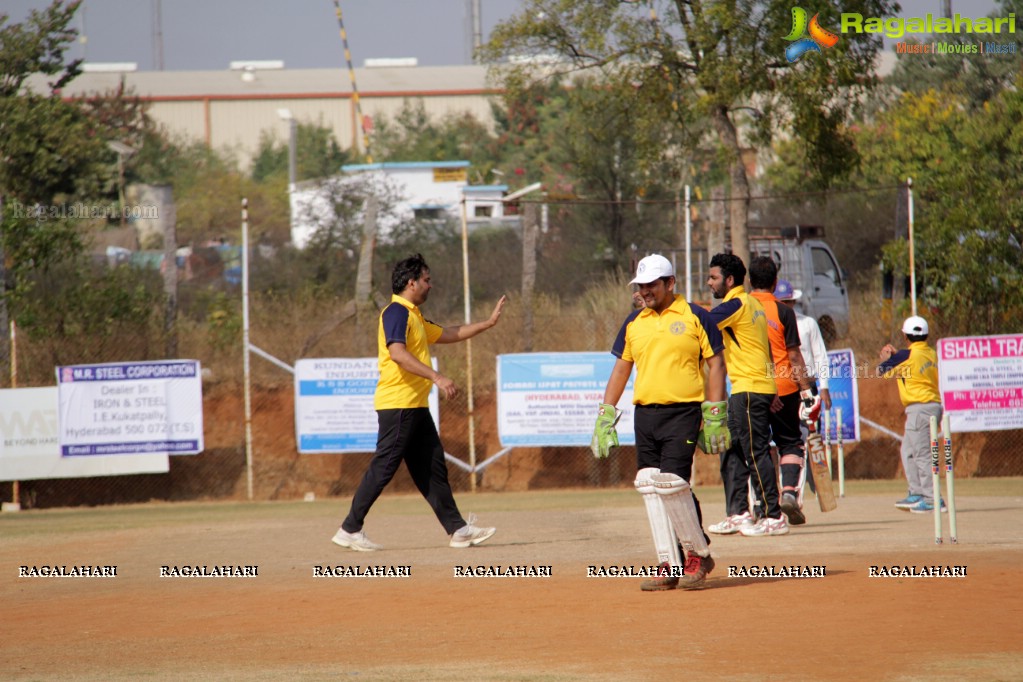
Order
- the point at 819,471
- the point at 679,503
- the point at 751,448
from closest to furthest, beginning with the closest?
the point at 679,503 → the point at 751,448 → the point at 819,471

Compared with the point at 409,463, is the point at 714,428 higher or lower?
higher

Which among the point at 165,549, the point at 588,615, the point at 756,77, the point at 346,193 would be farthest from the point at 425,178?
the point at 588,615

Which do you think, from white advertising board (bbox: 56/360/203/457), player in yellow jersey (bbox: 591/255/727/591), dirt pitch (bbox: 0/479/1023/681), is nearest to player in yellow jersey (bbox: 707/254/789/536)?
dirt pitch (bbox: 0/479/1023/681)

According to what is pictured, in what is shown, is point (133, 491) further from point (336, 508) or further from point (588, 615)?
point (588, 615)

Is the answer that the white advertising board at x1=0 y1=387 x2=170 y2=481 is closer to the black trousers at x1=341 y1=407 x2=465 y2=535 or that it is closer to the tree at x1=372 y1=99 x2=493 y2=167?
the black trousers at x1=341 y1=407 x2=465 y2=535

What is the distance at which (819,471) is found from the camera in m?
11.1

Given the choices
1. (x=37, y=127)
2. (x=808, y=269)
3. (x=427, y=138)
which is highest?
(x=427, y=138)

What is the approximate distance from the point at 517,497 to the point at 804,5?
8.82m

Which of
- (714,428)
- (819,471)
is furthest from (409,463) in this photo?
(819,471)

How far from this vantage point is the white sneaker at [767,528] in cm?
1030

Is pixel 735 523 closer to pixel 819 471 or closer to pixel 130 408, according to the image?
pixel 819 471

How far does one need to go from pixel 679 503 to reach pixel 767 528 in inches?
104

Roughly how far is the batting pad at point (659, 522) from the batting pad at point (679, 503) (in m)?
0.04

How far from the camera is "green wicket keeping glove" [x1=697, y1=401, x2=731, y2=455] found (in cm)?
798
